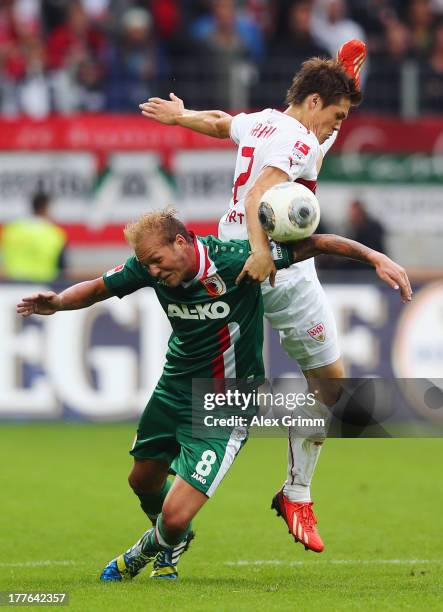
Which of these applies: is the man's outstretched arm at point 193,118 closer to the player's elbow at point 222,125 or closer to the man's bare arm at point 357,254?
the player's elbow at point 222,125

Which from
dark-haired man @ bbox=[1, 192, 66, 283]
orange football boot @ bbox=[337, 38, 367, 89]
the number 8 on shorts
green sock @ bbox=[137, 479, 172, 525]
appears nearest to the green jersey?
the number 8 on shorts

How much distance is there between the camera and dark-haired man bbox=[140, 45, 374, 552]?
7293 millimetres

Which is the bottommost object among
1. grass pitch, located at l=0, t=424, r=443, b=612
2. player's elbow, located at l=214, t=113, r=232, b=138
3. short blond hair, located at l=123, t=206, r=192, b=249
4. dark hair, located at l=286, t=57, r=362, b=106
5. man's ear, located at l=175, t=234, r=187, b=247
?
grass pitch, located at l=0, t=424, r=443, b=612

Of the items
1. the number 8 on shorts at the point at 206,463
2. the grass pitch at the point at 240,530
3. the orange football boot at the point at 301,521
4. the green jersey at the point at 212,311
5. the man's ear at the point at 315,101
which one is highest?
the man's ear at the point at 315,101

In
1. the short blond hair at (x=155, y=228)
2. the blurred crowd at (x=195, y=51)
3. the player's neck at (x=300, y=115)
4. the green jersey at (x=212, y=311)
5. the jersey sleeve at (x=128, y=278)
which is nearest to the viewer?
the short blond hair at (x=155, y=228)

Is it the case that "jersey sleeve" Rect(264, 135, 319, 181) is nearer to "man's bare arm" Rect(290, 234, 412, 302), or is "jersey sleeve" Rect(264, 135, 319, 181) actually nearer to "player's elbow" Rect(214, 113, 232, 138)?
"man's bare arm" Rect(290, 234, 412, 302)

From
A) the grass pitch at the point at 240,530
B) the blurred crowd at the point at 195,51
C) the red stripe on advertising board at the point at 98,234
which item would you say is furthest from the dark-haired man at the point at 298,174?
the blurred crowd at the point at 195,51

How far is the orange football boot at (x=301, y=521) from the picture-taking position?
7379 mm

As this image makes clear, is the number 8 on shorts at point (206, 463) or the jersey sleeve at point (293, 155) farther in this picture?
the jersey sleeve at point (293, 155)

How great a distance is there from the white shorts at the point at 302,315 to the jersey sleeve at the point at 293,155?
2.29ft

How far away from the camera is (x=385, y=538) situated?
8719 millimetres

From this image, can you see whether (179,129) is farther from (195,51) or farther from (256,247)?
(256,247)

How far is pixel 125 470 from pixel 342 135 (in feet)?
24.7

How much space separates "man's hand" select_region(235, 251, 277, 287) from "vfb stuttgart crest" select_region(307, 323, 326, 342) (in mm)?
1152
